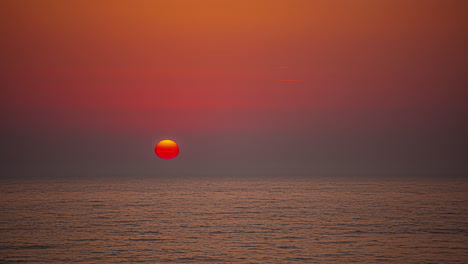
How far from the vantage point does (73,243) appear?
55531 millimetres

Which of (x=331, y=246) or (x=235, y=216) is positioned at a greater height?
(x=235, y=216)

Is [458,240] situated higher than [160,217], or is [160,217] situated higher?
[160,217]

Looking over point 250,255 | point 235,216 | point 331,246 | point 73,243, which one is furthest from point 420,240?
point 73,243

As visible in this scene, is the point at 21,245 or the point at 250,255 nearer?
the point at 250,255

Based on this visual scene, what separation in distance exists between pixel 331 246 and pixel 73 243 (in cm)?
2983

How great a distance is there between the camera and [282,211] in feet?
314

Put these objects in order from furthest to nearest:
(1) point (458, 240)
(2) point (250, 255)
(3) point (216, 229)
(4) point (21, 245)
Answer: (3) point (216, 229) < (1) point (458, 240) < (4) point (21, 245) < (2) point (250, 255)

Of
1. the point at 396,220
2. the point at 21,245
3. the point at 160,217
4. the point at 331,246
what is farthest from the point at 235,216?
the point at 21,245

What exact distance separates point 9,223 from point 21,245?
2336cm

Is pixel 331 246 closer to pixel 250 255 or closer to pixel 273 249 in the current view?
pixel 273 249

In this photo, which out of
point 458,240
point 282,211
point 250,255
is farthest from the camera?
point 282,211

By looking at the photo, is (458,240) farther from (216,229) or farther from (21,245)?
(21,245)

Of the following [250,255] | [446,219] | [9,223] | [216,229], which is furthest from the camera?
[446,219]

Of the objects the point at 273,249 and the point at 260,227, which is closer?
the point at 273,249
